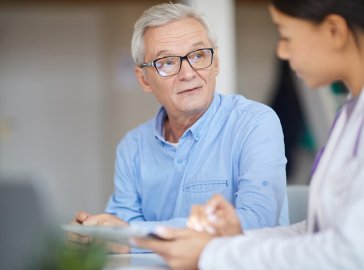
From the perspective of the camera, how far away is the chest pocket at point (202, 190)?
7.27 feet

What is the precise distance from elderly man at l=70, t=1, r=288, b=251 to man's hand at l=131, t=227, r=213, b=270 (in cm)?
78

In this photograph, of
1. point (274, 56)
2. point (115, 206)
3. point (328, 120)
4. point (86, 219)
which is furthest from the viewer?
point (274, 56)

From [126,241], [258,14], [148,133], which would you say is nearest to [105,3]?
Result: [258,14]

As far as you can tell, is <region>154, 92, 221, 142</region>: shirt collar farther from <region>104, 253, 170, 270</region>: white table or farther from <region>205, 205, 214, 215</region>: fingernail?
<region>205, 205, 214, 215</region>: fingernail

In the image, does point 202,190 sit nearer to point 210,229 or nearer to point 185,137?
point 185,137

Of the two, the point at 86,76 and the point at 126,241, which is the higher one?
the point at 126,241

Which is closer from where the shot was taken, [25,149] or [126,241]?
[126,241]

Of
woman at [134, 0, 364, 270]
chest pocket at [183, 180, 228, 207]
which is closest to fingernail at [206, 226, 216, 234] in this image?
woman at [134, 0, 364, 270]

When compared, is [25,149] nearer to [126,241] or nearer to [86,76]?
[86,76]

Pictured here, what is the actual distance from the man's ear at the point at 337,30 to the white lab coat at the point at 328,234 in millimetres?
107

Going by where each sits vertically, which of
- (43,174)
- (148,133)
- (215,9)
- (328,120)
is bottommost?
(43,174)

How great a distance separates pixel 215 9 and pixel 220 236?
2.56 meters

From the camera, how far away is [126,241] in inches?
54.1

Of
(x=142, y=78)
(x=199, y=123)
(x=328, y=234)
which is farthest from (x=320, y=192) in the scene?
(x=142, y=78)
